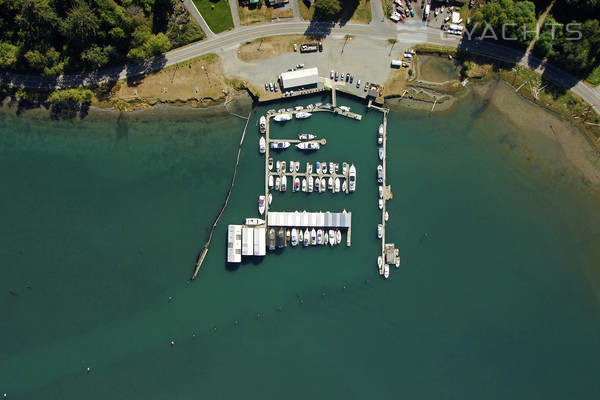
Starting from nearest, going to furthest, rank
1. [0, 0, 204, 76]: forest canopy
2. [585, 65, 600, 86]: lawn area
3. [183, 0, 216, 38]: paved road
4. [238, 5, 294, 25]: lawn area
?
[0, 0, 204, 76]: forest canopy
[183, 0, 216, 38]: paved road
[238, 5, 294, 25]: lawn area
[585, 65, 600, 86]: lawn area

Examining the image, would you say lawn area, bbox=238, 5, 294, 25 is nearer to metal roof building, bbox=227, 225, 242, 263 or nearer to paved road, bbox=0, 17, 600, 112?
paved road, bbox=0, 17, 600, 112

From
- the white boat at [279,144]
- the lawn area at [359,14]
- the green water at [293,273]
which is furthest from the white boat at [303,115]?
the lawn area at [359,14]

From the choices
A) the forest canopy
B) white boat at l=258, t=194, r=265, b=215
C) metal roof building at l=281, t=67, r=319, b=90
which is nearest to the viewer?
the forest canopy

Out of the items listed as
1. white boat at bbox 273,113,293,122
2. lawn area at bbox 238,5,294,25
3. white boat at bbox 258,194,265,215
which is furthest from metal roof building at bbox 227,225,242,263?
lawn area at bbox 238,5,294,25

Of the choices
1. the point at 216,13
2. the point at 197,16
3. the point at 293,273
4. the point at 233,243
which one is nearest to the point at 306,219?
the point at 293,273

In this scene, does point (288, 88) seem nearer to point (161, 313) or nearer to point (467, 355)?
point (161, 313)

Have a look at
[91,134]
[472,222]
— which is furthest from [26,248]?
[472,222]
